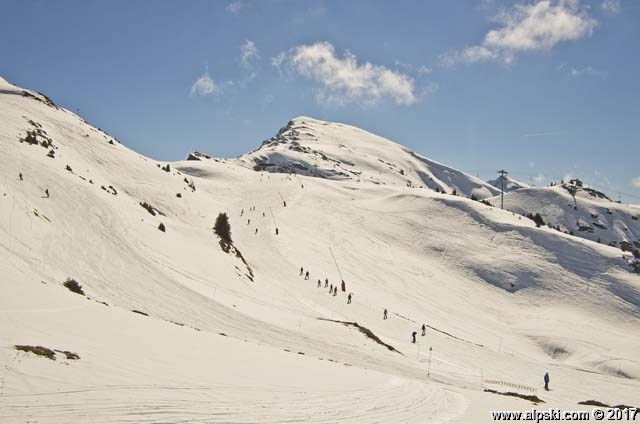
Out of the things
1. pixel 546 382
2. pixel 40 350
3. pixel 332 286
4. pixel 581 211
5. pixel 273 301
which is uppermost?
pixel 581 211

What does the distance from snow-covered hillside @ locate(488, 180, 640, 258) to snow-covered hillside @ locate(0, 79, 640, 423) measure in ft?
167

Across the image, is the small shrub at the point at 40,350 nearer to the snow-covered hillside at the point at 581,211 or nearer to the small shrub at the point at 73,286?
the small shrub at the point at 73,286

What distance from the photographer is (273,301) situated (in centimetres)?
3288

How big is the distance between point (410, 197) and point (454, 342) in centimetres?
4950

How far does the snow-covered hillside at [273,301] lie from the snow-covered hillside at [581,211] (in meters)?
50.8

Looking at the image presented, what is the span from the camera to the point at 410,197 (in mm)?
84562

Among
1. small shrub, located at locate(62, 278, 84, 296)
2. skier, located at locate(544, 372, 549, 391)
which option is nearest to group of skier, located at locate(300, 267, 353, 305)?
skier, located at locate(544, 372, 549, 391)

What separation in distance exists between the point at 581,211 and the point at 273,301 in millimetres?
118098

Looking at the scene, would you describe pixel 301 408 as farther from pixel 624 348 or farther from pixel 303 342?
pixel 624 348

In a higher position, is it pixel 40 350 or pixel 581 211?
pixel 581 211

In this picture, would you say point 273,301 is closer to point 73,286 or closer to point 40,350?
point 73,286

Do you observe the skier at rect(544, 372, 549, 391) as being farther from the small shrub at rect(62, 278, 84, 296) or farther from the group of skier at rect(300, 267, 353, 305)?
the small shrub at rect(62, 278, 84, 296)

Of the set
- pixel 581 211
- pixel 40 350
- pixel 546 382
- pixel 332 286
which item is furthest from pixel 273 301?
pixel 581 211

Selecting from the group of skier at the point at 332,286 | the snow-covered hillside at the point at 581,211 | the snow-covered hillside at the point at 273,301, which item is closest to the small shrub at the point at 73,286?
the snow-covered hillside at the point at 273,301
